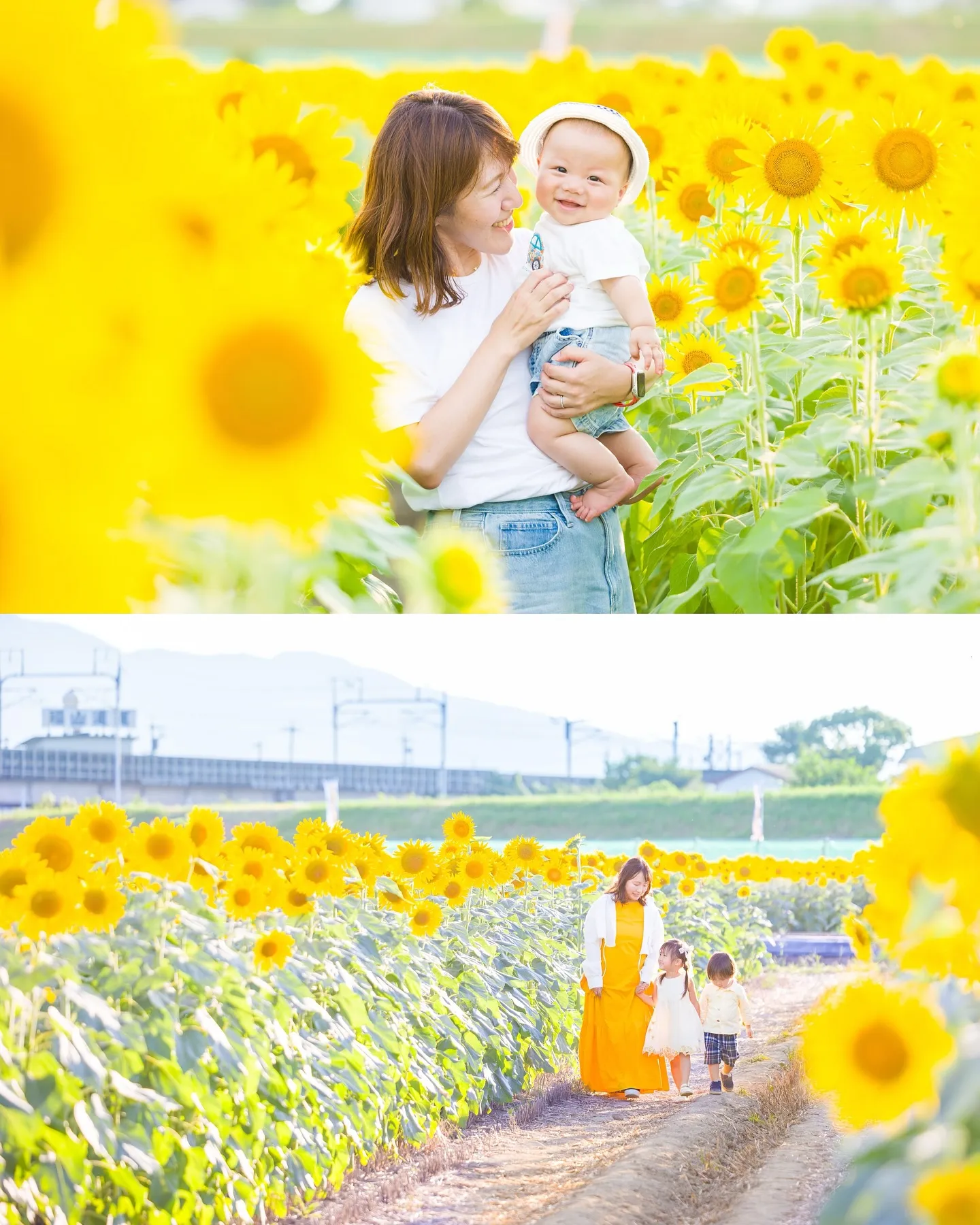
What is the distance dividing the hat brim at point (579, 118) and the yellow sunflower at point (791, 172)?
Answer: 13cm

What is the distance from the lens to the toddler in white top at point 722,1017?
4.62ft

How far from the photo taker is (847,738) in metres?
1.38

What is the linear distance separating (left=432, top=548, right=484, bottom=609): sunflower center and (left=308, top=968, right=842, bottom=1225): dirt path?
24.1 inches

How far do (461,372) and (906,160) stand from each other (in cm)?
55

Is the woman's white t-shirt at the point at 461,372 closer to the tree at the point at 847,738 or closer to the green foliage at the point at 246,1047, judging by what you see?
the tree at the point at 847,738

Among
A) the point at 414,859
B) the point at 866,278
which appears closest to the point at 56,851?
the point at 414,859

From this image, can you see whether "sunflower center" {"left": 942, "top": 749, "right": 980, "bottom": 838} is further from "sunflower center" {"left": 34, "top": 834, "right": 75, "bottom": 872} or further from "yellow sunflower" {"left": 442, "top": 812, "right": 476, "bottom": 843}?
"sunflower center" {"left": 34, "top": 834, "right": 75, "bottom": 872}

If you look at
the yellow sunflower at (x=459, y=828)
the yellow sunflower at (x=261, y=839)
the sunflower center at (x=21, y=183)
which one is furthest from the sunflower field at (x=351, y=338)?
the yellow sunflower at (x=261, y=839)

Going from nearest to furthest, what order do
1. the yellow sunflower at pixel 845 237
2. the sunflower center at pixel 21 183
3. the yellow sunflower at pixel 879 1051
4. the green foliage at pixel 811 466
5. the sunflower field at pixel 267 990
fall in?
the sunflower center at pixel 21 183 < the yellow sunflower at pixel 879 1051 < the green foliage at pixel 811 466 < the yellow sunflower at pixel 845 237 < the sunflower field at pixel 267 990

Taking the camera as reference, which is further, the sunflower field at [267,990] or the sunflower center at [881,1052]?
the sunflower field at [267,990]

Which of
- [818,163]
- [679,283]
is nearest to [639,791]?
[679,283]

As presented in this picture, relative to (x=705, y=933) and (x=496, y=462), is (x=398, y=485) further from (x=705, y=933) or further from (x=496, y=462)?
(x=705, y=933)

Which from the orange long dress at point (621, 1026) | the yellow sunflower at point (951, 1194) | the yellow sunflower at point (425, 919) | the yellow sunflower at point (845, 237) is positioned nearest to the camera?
the yellow sunflower at point (951, 1194)

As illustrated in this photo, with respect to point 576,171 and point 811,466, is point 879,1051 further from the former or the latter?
point 576,171
